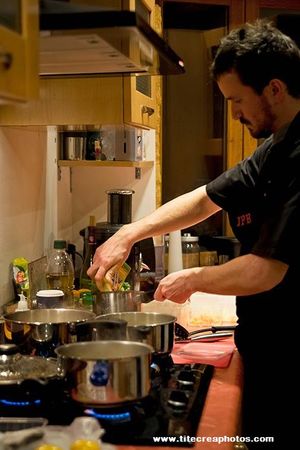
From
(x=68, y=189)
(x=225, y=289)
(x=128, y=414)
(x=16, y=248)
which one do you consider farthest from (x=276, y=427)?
(x=68, y=189)

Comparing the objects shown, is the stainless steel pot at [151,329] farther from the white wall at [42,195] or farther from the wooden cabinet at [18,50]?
the wooden cabinet at [18,50]

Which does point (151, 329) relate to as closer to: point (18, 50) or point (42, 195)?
point (18, 50)

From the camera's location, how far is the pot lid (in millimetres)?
1529

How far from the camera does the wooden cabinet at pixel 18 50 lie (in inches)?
41.4

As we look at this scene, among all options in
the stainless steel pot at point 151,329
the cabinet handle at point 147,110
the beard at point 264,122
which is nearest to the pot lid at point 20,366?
the stainless steel pot at point 151,329

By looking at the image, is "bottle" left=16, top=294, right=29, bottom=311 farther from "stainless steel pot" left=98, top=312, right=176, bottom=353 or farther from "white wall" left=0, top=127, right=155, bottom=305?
"stainless steel pot" left=98, top=312, right=176, bottom=353

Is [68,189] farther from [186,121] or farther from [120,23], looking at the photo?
[120,23]

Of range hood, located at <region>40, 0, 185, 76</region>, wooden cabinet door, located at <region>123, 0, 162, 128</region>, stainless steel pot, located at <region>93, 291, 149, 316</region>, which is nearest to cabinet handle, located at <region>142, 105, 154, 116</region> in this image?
wooden cabinet door, located at <region>123, 0, 162, 128</region>

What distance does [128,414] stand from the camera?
1.44m

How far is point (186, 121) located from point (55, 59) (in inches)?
93.4

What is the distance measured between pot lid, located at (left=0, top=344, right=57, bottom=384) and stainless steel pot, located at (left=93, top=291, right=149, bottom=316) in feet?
1.48

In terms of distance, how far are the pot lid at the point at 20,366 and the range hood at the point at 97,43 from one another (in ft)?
2.25

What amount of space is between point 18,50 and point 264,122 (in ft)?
4.07

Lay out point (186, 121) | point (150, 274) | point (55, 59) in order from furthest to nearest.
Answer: point (186, 121) < point (150, 274) < point (55, 59)
